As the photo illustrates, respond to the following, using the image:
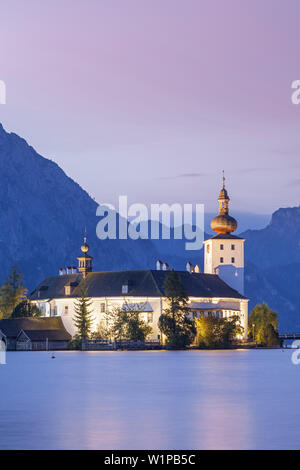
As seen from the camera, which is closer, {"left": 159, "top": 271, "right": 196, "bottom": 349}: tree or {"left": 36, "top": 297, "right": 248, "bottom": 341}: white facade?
{"left": 159, "top": 271, "right": 196, "bottom": 349}: tree

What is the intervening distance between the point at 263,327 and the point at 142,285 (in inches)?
850

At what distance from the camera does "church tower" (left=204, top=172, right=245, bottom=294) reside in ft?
604

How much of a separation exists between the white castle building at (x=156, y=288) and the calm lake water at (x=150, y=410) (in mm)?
77296

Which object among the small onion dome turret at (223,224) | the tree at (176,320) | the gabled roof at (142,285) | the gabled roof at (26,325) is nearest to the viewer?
the tree at (176,320)

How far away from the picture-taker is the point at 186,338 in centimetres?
15025

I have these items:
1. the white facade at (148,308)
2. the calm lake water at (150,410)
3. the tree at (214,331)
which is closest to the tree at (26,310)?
the white facade at (148,308)

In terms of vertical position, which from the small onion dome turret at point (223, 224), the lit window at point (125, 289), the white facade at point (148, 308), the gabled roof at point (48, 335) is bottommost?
the gabled roof at point (48, 335)

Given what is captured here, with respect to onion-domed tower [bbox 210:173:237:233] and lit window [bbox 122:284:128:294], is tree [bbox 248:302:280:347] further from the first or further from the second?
lit window [bbox 122:284:128:294]

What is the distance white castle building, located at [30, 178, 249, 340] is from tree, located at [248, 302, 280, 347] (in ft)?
7.14

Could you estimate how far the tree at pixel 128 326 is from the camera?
154125mm

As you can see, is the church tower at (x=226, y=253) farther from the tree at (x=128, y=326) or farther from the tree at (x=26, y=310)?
the tree at (x=26, y=310)

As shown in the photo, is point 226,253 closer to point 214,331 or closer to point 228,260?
point 228,260

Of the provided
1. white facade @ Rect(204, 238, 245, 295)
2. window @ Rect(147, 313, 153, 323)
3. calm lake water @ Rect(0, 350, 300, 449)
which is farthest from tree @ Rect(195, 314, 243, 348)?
calm lake water @ Rect(0, 350, 300, 449)
